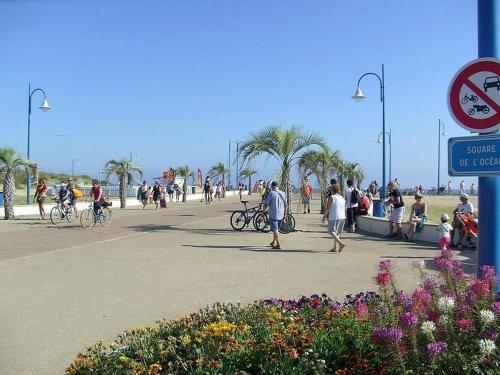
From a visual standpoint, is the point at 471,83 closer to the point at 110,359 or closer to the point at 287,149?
the point at 110,359

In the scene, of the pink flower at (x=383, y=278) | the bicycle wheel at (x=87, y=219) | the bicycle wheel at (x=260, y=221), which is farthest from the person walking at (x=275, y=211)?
the pink flower at (x=383, y=278)

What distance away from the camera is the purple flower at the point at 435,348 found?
2852 millimetres

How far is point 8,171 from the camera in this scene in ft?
76.1

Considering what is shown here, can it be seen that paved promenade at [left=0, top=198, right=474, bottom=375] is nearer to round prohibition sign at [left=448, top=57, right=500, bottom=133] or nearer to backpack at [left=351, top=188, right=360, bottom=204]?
backpack at [left=351, top=188, right=360, bottom=204]

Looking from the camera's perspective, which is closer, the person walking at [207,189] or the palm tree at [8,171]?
the palm tree at [8,171]

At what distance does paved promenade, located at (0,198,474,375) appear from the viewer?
5922mm

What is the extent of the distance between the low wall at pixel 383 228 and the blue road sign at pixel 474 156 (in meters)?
10.6

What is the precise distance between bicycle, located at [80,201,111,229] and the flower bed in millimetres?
15351

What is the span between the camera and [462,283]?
3660 millimetres

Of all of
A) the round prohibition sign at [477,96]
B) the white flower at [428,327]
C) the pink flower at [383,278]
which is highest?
the round prohibition sign at [477,96]

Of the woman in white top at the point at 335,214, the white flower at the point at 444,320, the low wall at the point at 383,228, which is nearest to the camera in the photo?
the white flower at the point at 444,320

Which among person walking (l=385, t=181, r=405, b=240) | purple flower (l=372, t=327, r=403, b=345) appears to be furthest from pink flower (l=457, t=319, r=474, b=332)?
person walking (l=385, t=181, r=405, b=240)

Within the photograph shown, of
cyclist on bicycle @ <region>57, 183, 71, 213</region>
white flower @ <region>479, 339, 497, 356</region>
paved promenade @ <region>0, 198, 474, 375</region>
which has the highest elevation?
cyclist on bicycle @ <region>57, 183, 71, 213</region>

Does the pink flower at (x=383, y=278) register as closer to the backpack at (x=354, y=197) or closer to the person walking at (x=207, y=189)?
the backpack at (x=354, y=197)
